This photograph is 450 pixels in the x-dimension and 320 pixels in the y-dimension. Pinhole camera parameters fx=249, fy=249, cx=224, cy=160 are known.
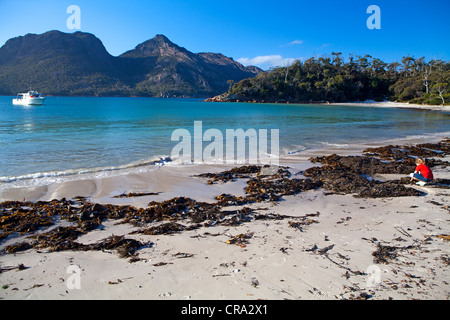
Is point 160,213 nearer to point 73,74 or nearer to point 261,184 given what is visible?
point 261,184

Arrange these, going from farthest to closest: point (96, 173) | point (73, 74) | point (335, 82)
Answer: point (73, 74) → point (335, 82) → point (96, 173)

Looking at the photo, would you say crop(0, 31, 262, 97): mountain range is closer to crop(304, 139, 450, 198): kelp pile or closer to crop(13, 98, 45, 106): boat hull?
crop(13, 98, 45, 106): boat hull

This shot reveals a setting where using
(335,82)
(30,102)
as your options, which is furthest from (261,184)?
(335,82)

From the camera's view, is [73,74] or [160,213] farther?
[73,74]

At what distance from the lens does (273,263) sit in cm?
338

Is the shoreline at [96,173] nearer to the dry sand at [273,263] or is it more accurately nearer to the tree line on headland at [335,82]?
the dry sand at [273,263]

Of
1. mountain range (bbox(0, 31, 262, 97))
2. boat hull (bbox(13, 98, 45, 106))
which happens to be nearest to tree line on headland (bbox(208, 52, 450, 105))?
mountain range (bbox(0, 31, 262, 97))

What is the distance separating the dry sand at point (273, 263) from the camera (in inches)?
112

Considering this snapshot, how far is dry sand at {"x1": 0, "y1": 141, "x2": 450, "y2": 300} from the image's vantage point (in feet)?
9.32

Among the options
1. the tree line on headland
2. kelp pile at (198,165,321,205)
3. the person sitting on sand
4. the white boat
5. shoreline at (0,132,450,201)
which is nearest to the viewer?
kelp pile at (198,165,321,205)

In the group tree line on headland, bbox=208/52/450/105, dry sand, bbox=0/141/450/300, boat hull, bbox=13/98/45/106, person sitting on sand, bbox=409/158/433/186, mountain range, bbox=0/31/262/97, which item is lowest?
dry sand, bbox=0/141/450/300

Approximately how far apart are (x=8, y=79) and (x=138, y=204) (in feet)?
584

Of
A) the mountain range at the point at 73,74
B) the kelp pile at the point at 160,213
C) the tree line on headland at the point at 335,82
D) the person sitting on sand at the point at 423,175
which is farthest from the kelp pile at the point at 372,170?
the mountain range at the point at 73,74

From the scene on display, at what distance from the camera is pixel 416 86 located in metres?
73.6
